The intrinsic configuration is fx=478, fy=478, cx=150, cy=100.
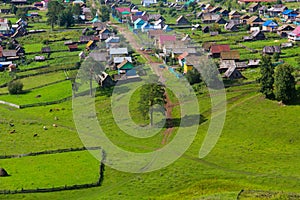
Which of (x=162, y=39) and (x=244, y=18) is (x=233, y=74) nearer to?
(x=162, y=39)

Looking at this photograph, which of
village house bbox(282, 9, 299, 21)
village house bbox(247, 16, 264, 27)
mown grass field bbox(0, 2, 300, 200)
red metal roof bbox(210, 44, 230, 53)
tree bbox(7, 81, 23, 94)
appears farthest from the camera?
village house bbox(282, 9, 299, 21)

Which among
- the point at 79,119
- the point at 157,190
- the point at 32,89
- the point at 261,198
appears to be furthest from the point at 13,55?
the point at 261,198

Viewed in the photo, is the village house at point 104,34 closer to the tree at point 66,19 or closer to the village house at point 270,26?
the tree at point 66,19

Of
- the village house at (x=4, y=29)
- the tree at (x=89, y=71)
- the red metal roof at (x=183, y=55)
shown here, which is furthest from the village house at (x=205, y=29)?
the village house at (x=4, y=29)

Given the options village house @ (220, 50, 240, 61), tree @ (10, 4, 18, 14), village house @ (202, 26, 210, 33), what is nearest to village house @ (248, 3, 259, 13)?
village house @ (202, 26, 210, 33)

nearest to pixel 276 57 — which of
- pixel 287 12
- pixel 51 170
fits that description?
pixel 51 170

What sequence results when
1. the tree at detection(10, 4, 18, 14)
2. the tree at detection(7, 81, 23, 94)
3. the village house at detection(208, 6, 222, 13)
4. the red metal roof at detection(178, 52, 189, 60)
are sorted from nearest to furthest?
the tree at detection(7, 81, 23, 94) < the red metal roof at detection(178, 52, 189, 60) < the village house at detection(208, 6, 222, 13) < the tree at detection(10, 4, 18, 14)

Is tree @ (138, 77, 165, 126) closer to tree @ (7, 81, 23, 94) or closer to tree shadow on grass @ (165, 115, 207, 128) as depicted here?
tree shadow on grass @ (165, 115, 207, 128)

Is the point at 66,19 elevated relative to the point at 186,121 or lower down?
elevated
